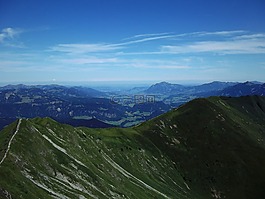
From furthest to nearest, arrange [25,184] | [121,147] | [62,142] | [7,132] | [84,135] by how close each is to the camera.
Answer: [121,147]
[84,135]
[62,142]
[7,132]
[25,184]

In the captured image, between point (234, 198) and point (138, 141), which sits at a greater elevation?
point (138, 141)

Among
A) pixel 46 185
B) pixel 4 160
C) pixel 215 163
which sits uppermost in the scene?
pixel 4 160

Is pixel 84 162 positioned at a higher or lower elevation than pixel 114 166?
higher

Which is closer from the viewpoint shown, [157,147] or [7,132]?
[7,132]

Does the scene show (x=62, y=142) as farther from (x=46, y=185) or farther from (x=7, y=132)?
(x=46, y=185)

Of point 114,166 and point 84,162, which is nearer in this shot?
point 84,162

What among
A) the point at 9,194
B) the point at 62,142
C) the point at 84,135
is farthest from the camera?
the point at 84,135

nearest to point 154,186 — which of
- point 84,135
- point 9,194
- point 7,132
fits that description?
point 84,135
